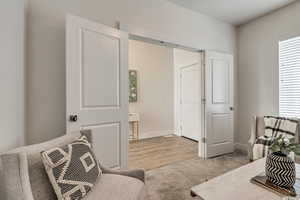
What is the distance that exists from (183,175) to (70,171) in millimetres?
1779

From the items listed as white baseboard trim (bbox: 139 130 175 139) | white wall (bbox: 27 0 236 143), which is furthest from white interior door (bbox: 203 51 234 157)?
white baseboard trim (bbox: 139 130 175 139)

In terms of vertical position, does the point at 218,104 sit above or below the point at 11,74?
below

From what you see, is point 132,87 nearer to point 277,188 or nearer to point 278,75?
point 278,75

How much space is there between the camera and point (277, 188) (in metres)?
1.04

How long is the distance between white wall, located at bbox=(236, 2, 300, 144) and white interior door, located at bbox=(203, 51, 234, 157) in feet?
1.28

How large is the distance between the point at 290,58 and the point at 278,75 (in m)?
0.32

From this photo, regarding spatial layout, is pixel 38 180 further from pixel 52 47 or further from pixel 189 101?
pixel 189 101

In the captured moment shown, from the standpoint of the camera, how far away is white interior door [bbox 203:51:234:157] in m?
3.05

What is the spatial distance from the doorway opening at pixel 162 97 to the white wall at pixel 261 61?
1051 mm

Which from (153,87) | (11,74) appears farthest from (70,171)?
(153,87)

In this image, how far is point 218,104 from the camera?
3.17m

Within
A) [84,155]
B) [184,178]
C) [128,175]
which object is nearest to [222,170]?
[184,178]

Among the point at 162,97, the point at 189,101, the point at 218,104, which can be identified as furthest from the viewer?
the point at 162,97

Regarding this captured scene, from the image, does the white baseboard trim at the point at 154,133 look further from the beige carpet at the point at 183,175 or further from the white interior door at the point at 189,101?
the beige carpet at the point at 183,175
